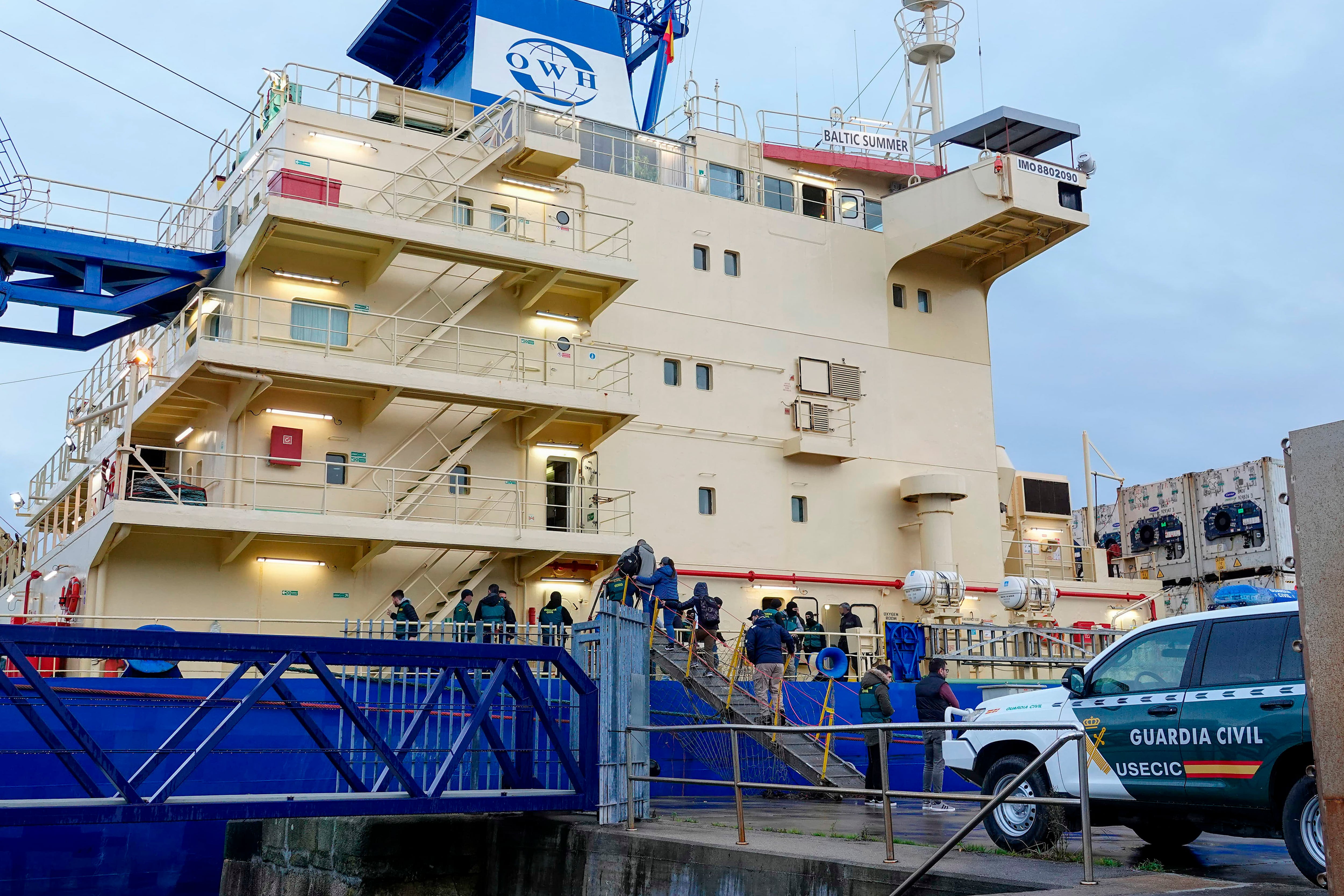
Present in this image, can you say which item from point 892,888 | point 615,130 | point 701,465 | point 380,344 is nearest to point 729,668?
point 701,465

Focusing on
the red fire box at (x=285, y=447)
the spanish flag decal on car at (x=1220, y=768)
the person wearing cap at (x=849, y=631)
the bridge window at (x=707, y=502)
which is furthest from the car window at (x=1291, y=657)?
the bridge window at (x=707, y=502)

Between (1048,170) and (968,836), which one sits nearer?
(968,836)

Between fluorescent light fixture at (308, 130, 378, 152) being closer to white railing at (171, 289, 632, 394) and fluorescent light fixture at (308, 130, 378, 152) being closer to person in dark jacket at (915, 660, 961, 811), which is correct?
white railing at (171, 289, 632, 394)

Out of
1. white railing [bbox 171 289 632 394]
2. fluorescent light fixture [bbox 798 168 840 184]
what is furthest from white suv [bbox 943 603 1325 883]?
fluorescent light fixture [bbox 798 168 840 184]

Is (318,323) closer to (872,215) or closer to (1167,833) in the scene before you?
(872,215)

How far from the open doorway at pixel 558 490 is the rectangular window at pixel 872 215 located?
10.1 m

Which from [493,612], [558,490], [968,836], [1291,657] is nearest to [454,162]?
[558,490]

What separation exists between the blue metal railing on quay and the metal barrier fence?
1995 millimetres

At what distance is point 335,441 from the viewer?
867 inches

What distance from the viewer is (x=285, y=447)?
69.9ft

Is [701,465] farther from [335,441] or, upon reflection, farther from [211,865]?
[211,865]

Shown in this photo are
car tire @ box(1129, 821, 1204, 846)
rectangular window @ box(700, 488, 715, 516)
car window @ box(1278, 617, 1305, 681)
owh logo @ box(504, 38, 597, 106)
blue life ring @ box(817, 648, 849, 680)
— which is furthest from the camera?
owh logo @ box(504, 38, 597, 106)

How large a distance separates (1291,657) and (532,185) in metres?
18.3

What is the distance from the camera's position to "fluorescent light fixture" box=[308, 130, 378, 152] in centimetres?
2244
